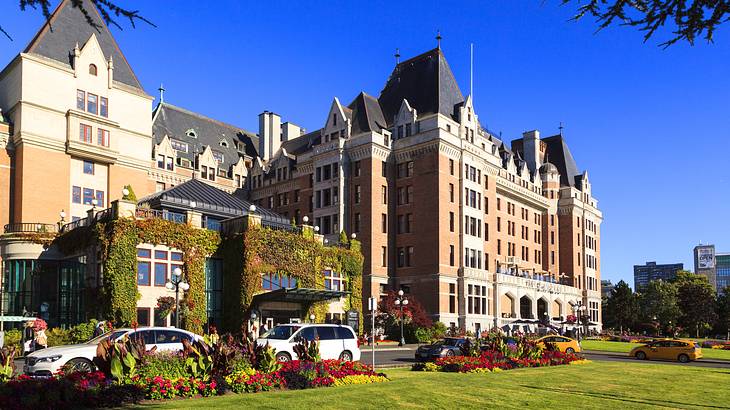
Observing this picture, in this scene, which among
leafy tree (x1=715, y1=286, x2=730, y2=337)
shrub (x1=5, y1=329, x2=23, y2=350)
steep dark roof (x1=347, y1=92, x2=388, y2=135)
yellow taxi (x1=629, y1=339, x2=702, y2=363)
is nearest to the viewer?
shrub (x1=5, y1=329, x2=23, y2=350)

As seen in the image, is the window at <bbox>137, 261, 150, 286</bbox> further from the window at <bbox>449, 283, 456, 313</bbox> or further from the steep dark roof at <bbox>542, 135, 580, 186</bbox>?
the steep dark roof at <bbox>542, 135, 580, 186</bbox>

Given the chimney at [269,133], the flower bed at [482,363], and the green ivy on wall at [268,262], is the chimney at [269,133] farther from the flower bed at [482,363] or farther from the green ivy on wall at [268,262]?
the flower bed at [482,363]

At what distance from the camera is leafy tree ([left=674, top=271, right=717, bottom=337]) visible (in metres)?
105

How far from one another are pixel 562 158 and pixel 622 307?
2381cm

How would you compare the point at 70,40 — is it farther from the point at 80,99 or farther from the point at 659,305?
the point at 659,305

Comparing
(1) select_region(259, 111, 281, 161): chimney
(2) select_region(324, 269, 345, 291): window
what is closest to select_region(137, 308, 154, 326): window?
(2) select_region(324, 269, 345, 291): window

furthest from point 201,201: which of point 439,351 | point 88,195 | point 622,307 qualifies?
point 622,307

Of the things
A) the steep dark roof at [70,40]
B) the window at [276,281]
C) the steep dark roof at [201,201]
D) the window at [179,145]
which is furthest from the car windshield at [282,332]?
the window at [179,145]

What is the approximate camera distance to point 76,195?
56.5m

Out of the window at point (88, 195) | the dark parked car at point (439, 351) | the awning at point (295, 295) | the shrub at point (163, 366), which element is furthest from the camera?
the window at point (88, 195)

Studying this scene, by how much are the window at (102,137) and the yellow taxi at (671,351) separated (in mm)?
45381

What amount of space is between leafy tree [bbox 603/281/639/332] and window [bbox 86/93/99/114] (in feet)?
255

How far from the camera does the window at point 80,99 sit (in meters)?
56.5

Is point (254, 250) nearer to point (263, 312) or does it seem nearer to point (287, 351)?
point (263, 312)
